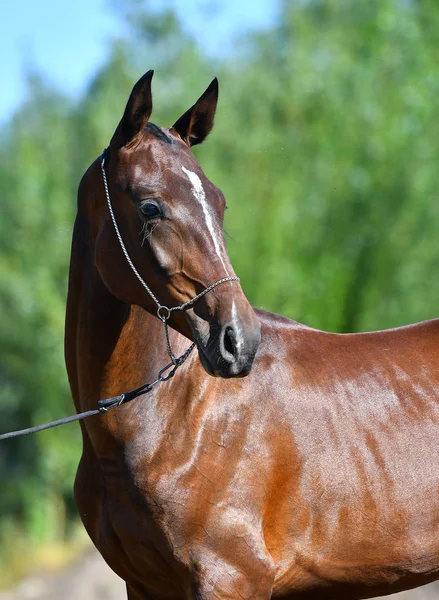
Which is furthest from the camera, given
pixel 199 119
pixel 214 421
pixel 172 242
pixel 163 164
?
pixel 199 119

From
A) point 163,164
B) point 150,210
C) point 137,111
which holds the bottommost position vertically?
point 150,210

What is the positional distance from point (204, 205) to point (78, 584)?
8296 millimetres

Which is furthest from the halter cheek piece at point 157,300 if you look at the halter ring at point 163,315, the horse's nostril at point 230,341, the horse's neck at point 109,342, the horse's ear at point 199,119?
the horse's ear at point 199,119

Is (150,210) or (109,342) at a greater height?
(150,210)

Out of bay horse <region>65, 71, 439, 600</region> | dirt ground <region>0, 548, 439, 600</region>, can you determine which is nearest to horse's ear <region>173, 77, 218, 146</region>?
bay horse <region>65, 71, 439, 600</region>

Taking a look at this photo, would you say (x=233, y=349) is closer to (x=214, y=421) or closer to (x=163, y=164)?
Answer: (x=214, y=421)

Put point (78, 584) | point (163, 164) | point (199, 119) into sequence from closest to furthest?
point (163, 164)
point (199, 119)
point (78, 584)

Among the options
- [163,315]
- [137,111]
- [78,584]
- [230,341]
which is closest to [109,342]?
[163,315]

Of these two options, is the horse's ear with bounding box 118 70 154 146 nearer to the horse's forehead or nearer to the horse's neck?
the horse's forehead

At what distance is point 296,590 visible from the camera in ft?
12.4

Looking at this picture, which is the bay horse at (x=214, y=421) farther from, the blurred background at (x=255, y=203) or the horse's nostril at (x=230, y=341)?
the blurred background at (x=255, y=203)

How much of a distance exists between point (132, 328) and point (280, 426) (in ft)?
2.61

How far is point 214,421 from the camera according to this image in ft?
11.9

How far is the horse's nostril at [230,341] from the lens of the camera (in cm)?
316
